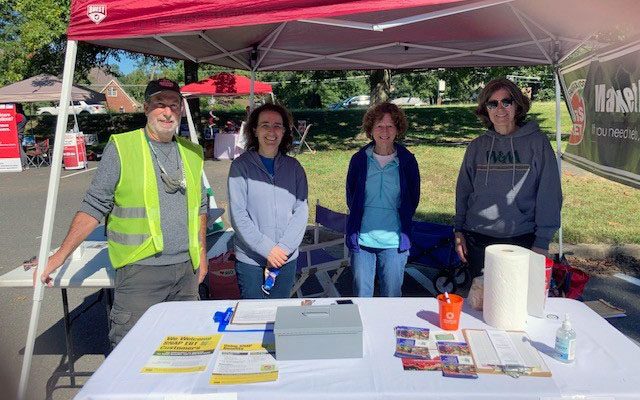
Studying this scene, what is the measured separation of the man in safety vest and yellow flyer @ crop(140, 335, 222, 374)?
22.9 inches

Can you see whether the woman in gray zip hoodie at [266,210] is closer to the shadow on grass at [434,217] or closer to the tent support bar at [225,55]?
the tent support bar at [225,55]

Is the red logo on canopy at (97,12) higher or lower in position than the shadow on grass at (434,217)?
higher

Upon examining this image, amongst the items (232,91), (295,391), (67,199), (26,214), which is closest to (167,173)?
(295,391)

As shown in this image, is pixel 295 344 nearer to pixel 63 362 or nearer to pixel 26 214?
pixel 63 362

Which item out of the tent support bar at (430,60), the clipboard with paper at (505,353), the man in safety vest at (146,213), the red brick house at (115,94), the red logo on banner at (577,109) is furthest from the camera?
the red brick house at (115,94)

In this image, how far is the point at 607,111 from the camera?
3.25m

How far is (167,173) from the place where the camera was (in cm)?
237

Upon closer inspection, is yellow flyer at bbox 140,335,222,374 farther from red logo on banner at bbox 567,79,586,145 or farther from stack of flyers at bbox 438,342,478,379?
red logo on banner at bbox 567,79,586,145

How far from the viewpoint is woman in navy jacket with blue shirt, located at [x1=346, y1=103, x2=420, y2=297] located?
9.43 feet

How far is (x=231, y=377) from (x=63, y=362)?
8.02 feet

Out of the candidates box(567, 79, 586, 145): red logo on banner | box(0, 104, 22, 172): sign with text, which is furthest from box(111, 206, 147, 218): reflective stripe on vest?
box(0, 104, 22, 172): sign with text

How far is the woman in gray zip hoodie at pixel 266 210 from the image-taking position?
2.61 m

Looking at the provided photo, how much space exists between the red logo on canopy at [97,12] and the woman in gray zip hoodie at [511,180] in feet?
6.43

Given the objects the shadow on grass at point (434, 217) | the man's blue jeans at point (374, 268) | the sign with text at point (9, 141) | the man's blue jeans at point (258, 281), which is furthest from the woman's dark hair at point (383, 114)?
the sign with text at point (9, 141)
